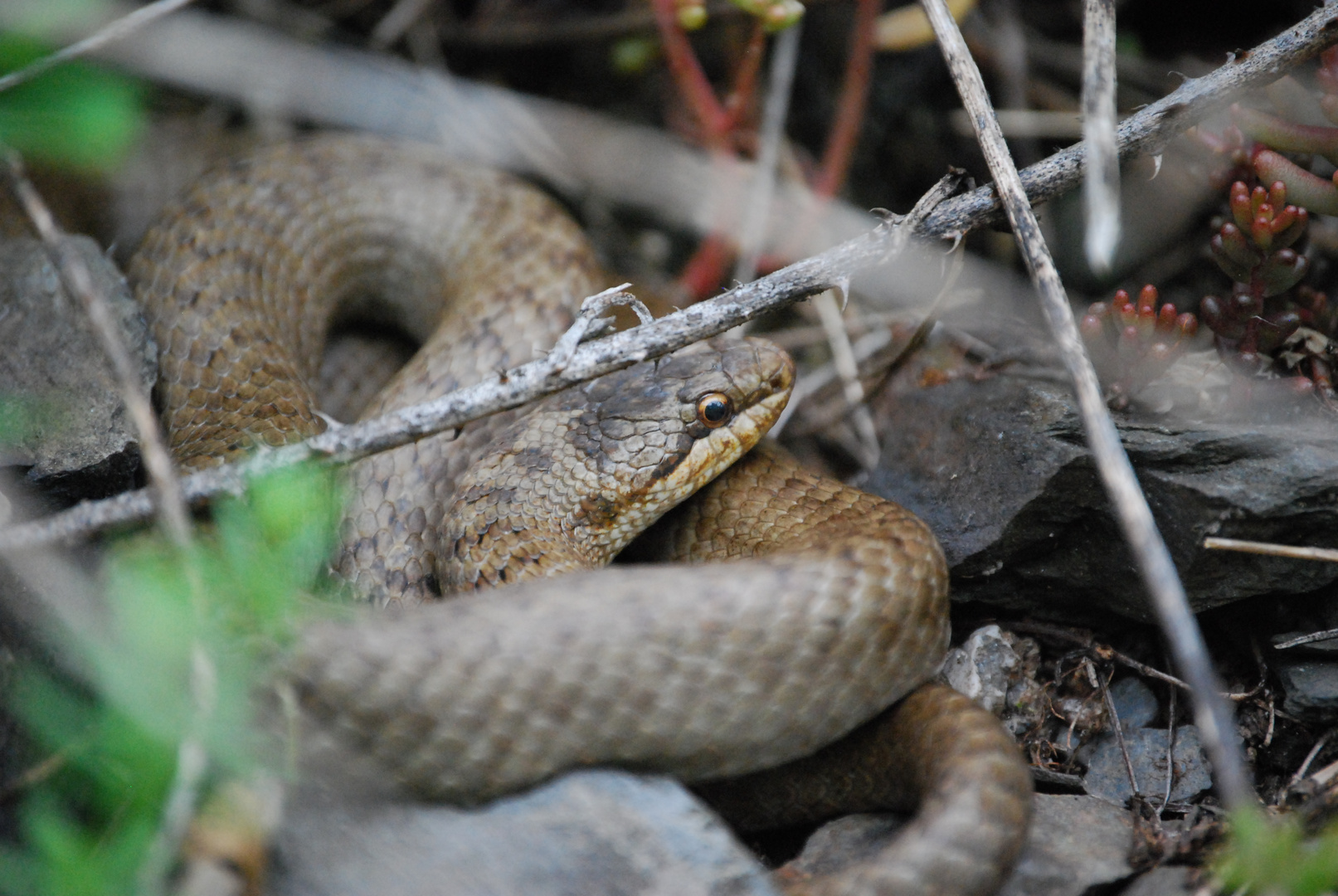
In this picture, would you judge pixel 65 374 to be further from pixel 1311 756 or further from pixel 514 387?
pixel 1311 756

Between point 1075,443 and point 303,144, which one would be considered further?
point 303,144

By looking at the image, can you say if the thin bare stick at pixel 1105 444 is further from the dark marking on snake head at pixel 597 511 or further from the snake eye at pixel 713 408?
the dark marking on snake head at pixel 597 511

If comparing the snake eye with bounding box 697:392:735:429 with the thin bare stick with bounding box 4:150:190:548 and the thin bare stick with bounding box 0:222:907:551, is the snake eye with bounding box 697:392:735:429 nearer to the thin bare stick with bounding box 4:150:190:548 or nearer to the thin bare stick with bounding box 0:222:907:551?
the thin bare stick with bounding box 0:222:907:551

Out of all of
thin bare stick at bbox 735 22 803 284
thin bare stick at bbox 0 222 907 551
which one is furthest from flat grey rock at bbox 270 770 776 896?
thin bare stick at bbox 735 22 803 284

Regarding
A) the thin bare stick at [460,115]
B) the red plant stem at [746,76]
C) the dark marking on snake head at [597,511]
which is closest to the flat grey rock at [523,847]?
the dark marking on snake head at [597,511]

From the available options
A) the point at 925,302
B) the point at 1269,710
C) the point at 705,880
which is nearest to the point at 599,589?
the point at 705,880

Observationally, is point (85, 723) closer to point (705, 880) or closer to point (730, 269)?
point (705, 880)
